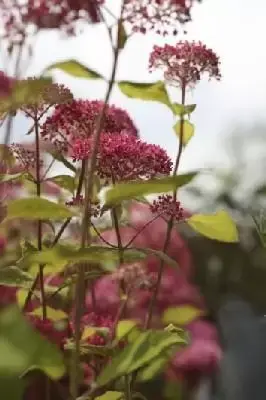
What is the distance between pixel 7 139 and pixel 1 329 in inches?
7.5

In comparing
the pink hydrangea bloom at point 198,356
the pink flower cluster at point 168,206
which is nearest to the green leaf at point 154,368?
the pink flower cluster at point 168,206

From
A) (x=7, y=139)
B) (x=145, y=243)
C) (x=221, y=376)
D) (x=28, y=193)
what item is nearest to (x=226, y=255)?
(x=221, y=376)

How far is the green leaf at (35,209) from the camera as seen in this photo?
1.78 feet

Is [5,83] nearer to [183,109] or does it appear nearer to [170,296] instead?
[183,109]

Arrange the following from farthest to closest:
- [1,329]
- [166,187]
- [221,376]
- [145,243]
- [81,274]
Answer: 1. [221,376]
2. [145,243]
3. [81,274]
4. [166,187]
5. [1,329]

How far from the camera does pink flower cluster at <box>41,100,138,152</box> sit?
2.20 ft

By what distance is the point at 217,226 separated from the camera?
0.68 meters

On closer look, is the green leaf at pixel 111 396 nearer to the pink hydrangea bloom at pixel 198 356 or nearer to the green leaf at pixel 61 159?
the green leaf at pixel 61 159

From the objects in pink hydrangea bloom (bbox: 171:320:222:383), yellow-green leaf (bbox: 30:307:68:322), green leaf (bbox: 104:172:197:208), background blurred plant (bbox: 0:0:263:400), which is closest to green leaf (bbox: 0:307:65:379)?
background blurred plant (bbox: 0:0:263:400)

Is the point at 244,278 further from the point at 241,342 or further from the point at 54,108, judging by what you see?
the point at 54,108

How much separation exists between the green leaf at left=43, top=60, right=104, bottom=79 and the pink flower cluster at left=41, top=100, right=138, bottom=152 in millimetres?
79

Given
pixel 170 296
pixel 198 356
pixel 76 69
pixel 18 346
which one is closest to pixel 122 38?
pixel 76 69

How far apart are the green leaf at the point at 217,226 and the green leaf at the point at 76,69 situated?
0.15 metres

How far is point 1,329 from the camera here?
375 millimetres
